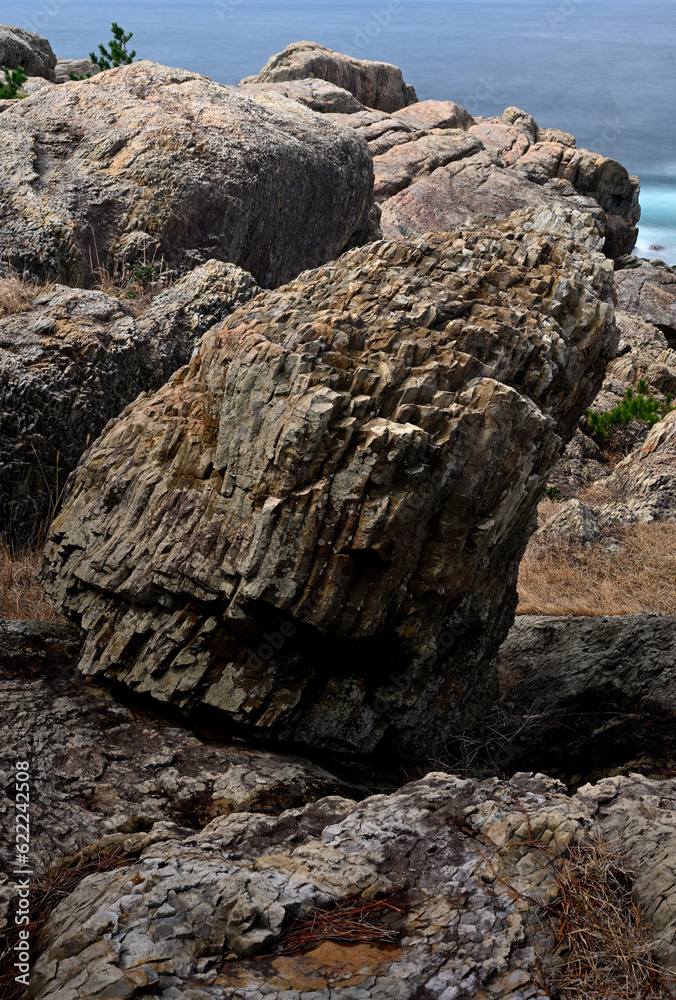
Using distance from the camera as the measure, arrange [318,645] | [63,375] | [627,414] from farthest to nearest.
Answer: [627,414] < [63,375] < [318,645]

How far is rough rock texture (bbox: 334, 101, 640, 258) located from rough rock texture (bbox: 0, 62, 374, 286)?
28.3ft

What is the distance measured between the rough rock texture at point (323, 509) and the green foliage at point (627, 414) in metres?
11.3

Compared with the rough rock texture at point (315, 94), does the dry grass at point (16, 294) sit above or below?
below

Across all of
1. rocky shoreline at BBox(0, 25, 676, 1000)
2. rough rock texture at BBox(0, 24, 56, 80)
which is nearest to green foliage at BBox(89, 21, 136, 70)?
rough rock texture at BBox(0, 24, 56, 80)

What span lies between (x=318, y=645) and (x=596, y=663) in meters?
3.42

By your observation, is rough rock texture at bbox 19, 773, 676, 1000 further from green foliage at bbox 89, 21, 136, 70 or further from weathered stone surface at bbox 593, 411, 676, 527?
green foliage at bbox 89, 21, 136, 70

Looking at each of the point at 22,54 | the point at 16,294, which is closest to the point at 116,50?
the point at 22,54

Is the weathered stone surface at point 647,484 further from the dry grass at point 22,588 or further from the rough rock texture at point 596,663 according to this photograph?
the dry grass at point 22,588

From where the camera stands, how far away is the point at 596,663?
23.7ft

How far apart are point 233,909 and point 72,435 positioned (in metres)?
5.64

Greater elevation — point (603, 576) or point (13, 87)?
point (13, 87)

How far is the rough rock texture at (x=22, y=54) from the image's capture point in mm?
22906

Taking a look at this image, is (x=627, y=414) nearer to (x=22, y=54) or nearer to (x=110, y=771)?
(x=110, y=771)

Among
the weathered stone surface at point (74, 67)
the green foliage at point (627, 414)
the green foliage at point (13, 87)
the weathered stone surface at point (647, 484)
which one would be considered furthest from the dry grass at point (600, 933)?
the weathered stone surface at point (74, 67)
